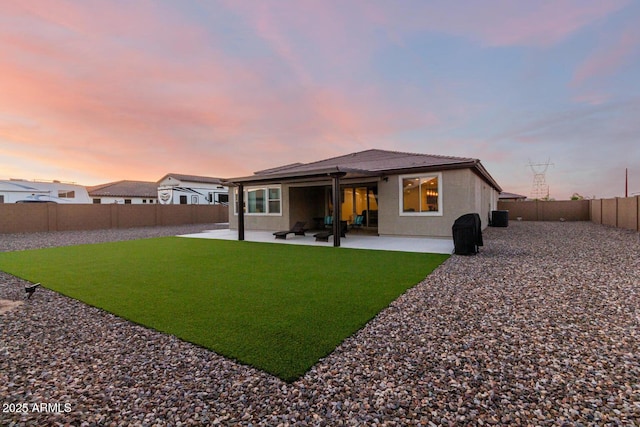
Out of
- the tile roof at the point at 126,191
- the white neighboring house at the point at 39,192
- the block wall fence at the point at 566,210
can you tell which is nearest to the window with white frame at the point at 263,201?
the white neighboring house at the point at 39,192

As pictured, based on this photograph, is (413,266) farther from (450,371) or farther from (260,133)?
(260,133)

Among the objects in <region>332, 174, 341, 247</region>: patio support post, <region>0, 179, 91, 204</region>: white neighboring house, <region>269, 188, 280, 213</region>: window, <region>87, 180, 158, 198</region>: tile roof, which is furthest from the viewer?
<region>87, 180, 158, 198</region>: tile roof

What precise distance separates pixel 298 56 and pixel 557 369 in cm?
1284

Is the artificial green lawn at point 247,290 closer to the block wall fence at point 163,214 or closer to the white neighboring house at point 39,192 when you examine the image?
the block wall fence at point 163,214

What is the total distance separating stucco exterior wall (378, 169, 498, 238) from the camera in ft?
35.4

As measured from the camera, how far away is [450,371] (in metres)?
2.44

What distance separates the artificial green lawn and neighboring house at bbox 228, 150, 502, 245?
3.71m

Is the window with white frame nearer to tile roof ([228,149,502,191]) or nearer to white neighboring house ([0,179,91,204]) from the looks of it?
tile roof ([228,149,502,191])

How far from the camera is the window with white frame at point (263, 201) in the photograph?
1538 cm

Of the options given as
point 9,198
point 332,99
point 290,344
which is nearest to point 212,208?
point 9,198

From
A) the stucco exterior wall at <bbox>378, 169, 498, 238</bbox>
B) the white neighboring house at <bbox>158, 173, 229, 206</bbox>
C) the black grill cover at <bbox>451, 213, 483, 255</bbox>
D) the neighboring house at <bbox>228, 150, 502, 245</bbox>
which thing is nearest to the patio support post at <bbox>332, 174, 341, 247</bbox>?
the neighboring house at <bbox>228, 150, 502, 245</bbox>

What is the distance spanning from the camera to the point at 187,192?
94.7 ft

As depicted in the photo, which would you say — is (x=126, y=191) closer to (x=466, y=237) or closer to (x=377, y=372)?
(x=466, y=237)

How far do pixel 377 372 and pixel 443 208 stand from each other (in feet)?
32.1
